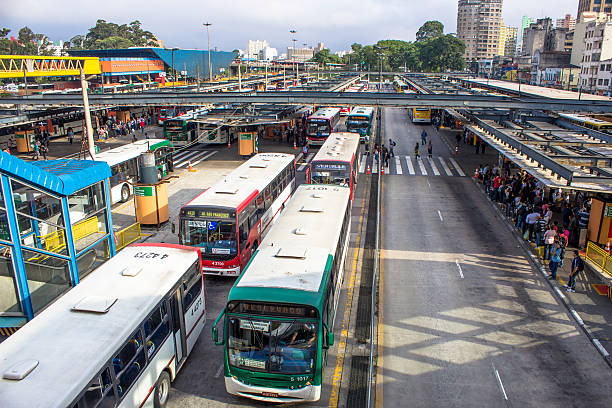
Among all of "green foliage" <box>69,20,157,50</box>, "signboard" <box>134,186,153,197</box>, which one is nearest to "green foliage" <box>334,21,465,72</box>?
"green foliage" <box>69,20,157,50</box>

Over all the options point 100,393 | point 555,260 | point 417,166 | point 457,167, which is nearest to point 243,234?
point 100,393

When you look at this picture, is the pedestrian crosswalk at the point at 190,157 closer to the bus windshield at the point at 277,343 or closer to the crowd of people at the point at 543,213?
the crowd of people at the point at 543,213

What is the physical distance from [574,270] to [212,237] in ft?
39.2

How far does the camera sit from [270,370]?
9430 mm

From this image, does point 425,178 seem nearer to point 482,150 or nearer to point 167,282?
point 482,150

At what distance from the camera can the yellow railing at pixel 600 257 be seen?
15.6 metres

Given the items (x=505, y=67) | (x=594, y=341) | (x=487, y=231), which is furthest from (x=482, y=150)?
(x=505, y=67)

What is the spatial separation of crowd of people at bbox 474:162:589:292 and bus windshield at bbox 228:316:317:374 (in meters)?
10.4

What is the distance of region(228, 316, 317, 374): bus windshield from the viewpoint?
9.35 meters

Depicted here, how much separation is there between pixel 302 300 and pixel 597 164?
1605 cm

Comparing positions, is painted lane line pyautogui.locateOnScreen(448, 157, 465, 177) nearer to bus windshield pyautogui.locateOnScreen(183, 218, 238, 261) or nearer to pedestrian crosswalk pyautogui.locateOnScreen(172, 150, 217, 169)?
pedestrian crosswalk pyautogui.locateOnScreen(172, 150, 217, 169)

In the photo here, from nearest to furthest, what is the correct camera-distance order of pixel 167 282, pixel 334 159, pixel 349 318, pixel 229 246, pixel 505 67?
pixel 167 282, pixel 349 318, pixel 229 246, pixel 334 159, pixel 505 67

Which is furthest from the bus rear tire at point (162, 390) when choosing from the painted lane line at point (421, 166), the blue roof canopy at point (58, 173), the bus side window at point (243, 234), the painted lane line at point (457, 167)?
the painted lane line at point (457, 167)

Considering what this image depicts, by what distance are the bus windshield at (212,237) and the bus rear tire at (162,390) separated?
5632 millimetres
